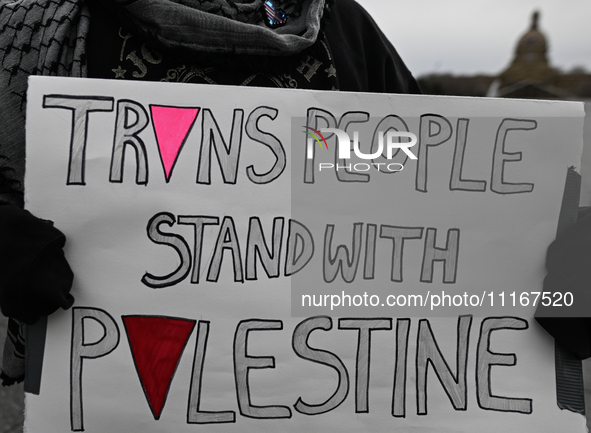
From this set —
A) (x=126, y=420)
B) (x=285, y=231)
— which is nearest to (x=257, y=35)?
(x=285, y=231)

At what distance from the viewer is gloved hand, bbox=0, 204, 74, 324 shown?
0.71m

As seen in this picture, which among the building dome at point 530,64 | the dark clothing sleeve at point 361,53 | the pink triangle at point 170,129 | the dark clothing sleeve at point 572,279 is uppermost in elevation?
the building dome at point 530,64

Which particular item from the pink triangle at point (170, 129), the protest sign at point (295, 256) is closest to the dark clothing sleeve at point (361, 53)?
the protest sign at point (295, 256)

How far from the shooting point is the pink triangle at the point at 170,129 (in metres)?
0.82

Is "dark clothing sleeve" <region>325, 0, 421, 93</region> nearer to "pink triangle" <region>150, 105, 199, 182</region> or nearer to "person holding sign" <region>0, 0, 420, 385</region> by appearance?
"person holding sign" <region>0, 0, 420, 385</region>

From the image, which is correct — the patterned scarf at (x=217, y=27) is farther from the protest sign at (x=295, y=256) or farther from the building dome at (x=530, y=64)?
the building dome at (x=530, y=64)

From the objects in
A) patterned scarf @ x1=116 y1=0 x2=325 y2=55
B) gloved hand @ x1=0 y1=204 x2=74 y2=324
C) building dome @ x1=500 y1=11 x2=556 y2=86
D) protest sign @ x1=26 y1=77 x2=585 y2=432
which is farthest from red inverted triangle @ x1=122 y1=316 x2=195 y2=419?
building dome @ x1=500 y1=11 x2=556 y2=86

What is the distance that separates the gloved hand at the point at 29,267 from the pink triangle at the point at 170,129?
0.66ft

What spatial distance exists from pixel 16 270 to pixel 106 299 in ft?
0.48

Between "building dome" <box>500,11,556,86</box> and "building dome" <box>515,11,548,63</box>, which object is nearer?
"building dome" <box>500,11,556,86</box>

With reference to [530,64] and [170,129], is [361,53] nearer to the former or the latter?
[170,129]

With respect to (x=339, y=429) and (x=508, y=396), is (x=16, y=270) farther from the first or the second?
(x=508, y=396)

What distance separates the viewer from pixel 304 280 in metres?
0.84

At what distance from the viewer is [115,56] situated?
0.88m
